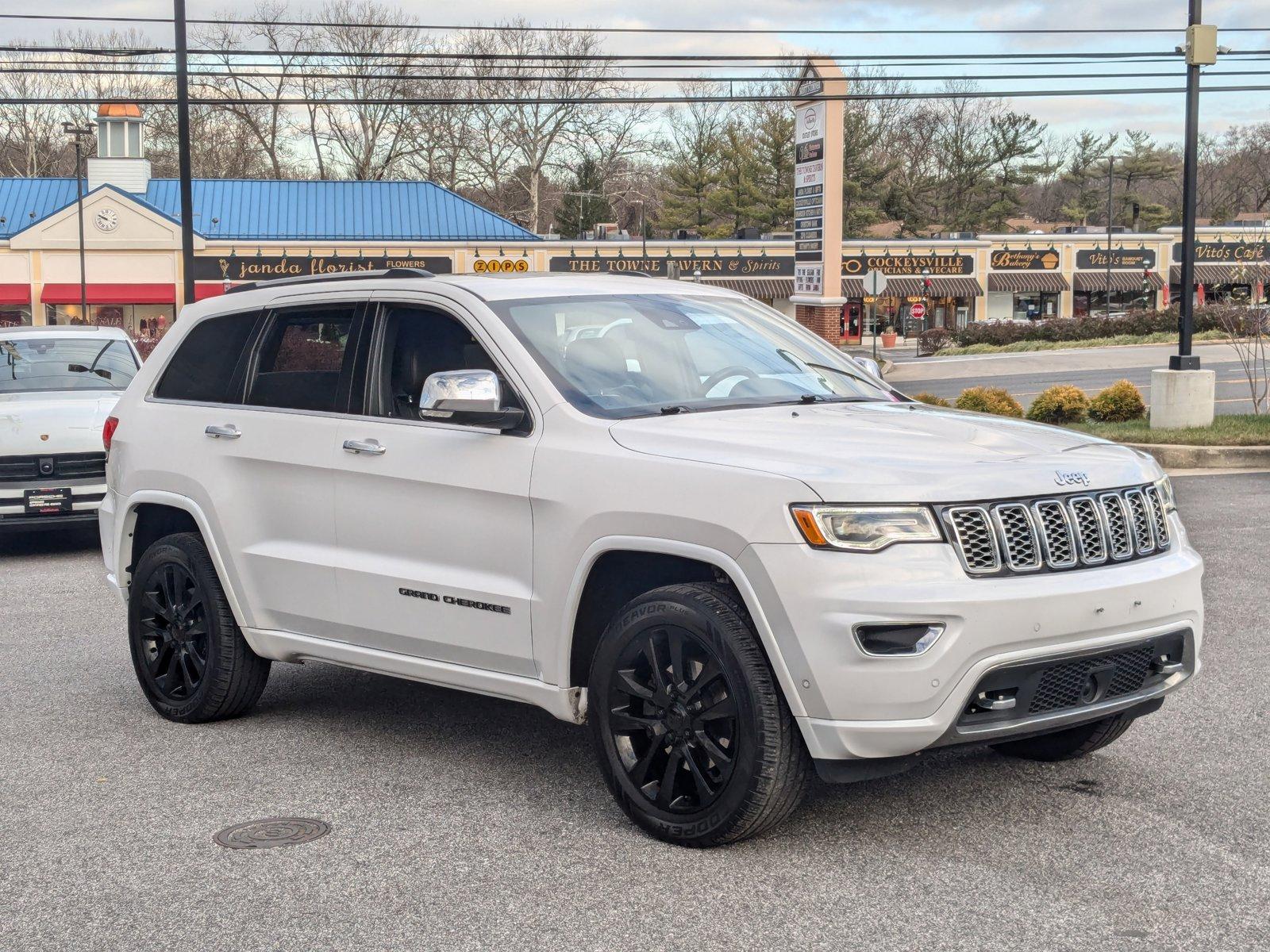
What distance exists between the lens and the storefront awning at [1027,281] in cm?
8050

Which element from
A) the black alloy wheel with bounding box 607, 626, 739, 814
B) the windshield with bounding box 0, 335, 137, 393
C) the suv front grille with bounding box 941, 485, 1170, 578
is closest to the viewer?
the suv front grille with bounding box 941, 485, 1170, 578

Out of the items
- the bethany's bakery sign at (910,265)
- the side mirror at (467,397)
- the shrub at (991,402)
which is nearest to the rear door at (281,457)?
the side mirror at (467,397)

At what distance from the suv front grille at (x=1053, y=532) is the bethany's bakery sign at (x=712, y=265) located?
63992mm

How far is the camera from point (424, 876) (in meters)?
4.39

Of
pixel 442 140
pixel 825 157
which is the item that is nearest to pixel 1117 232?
pixel 442 140

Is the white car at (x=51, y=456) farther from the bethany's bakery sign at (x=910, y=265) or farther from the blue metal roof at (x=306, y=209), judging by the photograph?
the bethany's bakery sign at (x=910, y=265)

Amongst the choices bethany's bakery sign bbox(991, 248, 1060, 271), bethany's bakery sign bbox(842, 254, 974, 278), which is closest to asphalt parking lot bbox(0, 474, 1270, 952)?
bethany's bakery sign bbox(842, 254, 974, 278)

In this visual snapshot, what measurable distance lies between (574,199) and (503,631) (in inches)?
3253

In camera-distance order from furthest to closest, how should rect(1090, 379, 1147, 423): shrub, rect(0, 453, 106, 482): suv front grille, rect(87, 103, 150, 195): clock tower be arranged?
rect(87, 103, 150, 195): clock tower → rect(1090, 379, 1147, 423): shrub → rect(0, 453, 106, 482): suv front grille

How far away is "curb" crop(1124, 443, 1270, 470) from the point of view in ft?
52.0

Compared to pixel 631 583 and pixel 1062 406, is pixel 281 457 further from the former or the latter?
pixel 1062 406

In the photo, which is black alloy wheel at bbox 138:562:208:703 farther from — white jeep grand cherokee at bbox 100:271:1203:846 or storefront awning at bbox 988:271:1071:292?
storefront awning at bbox 988:271:1071:292

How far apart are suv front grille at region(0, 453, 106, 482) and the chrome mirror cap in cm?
719

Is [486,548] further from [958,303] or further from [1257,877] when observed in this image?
[958,303]
